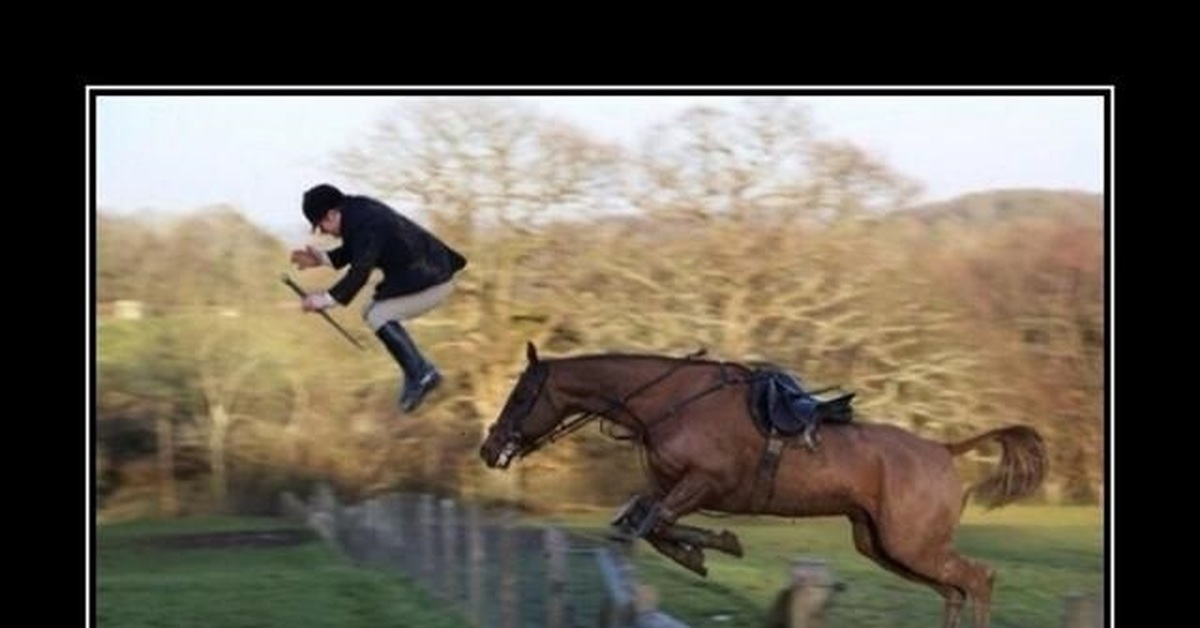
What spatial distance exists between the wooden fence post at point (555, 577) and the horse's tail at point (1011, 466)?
5.75 feet

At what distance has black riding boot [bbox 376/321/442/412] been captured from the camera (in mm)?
11383

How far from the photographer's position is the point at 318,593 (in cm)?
1151

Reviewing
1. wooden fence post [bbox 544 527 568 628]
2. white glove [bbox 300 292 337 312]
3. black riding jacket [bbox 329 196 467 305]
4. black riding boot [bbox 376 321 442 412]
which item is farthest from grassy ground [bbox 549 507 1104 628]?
white glove [bbox 300 292 337 312]

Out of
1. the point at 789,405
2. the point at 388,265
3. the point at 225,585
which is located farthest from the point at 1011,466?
the point at 225,585

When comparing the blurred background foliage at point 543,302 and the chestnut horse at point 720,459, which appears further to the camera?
the blurred background foliage at point 543,302

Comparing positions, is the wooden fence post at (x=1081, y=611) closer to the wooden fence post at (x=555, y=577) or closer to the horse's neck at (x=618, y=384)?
the horse's neck at (x=618, y=384)

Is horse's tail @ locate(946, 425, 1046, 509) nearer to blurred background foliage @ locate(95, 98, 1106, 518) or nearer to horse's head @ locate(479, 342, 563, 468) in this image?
blurred background foliage @ locate(95, 98, 1106, 518)

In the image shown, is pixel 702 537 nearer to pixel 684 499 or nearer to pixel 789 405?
pixel 684 499

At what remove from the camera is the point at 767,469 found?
11.2m

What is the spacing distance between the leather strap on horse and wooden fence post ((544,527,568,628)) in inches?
33.9

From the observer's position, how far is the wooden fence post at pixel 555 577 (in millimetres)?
11359

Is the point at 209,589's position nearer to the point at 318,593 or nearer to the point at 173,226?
the point at 318,593

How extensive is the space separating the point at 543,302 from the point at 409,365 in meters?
0.65

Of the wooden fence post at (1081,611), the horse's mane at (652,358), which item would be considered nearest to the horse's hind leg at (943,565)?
the wooden fence post at (1081,611)
